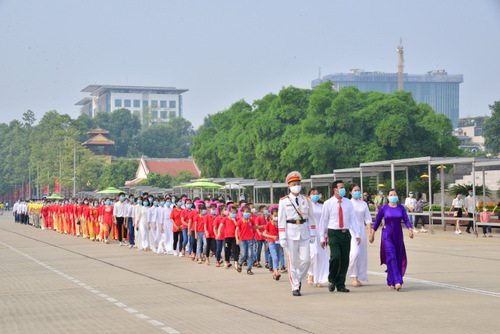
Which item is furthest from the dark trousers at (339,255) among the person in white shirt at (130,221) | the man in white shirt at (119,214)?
the man in white shirt at (119,214)

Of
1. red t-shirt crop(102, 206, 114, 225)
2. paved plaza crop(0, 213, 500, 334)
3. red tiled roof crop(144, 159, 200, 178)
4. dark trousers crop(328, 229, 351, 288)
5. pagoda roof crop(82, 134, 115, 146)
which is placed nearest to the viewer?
paved plaza crop(0, 213, 500, 334)

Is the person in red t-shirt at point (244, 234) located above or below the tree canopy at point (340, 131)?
below

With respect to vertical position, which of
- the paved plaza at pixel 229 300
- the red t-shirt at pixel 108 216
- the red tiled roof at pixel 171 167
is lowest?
the paved plaza at pixel 229 300

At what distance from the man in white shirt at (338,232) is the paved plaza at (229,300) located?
1.11ft

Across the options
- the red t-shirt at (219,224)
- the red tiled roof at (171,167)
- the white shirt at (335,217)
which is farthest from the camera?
the red tiled roof at (171,167)

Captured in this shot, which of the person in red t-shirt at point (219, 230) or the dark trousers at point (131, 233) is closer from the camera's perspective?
the person in red t-shirt at point (219, 230)

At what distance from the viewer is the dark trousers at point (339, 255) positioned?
43.8 ft

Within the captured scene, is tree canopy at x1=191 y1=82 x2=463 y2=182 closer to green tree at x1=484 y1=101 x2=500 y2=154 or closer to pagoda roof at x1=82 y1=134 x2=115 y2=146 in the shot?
green tree at x1=484 y1=101 x2=500 y2=154

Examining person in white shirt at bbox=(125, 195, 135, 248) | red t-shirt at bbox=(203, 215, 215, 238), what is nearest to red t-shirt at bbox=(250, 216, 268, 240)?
red t-shirt at bbox=(203, 215, 215, 238)

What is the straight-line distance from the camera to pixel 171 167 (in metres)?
115

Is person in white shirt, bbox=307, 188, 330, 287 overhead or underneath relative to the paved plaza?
overhead

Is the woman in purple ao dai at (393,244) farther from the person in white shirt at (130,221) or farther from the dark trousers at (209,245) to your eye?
the person in white shirt at (130,221)

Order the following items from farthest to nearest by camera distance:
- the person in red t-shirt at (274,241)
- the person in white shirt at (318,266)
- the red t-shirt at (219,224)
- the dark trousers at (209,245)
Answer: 1. the dark trousers at (209,245)
2. the red t-shirt at (219,224)
3. the person in red t-shirt at (274,241)
4. the person in white shirt at (318,266)

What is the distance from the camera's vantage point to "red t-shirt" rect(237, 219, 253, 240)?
58.1ft
